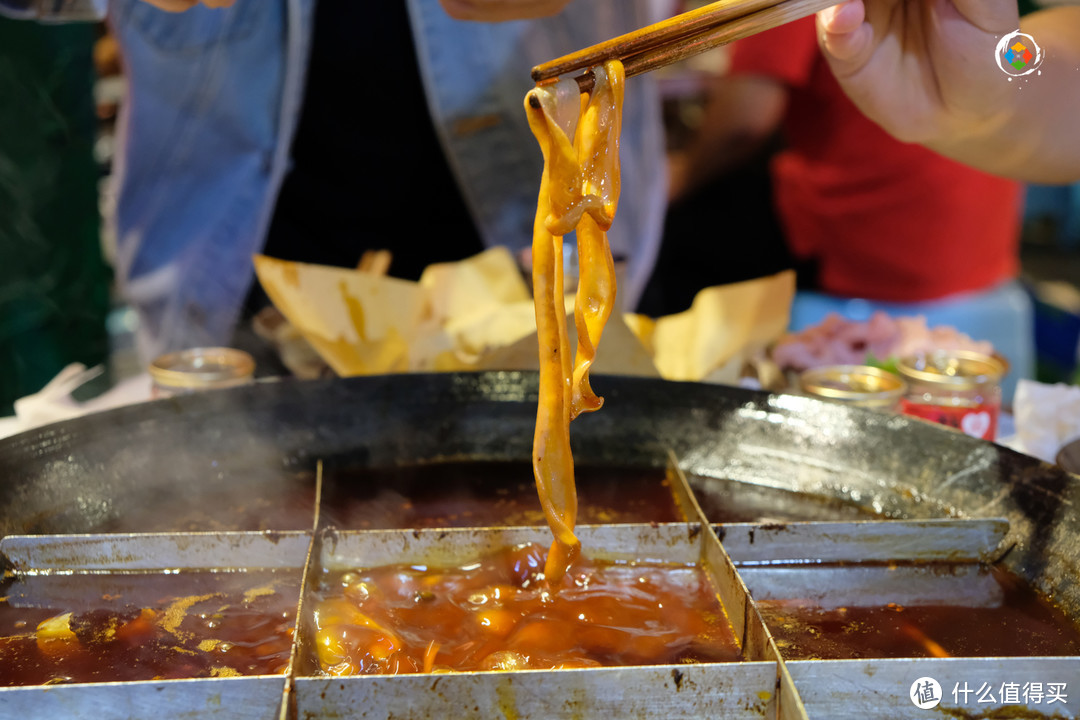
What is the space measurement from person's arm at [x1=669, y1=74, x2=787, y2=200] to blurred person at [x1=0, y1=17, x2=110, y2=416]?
3560 millimetres

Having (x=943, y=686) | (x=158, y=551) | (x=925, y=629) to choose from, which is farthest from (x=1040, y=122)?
(x=158, y=551)

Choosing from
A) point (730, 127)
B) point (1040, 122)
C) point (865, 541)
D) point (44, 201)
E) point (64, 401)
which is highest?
point (1040, 122)

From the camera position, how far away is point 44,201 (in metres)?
4.04

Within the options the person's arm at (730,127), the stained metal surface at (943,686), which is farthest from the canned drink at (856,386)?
the person's arm at (730,127)

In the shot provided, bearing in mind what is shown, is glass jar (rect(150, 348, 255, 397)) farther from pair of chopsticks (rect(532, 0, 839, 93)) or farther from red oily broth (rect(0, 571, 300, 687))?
pair of chopsticks (rect(532, 0, 839, 93))

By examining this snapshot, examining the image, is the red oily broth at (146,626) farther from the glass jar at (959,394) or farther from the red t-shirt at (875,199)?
the red t-shirt at (875,199)

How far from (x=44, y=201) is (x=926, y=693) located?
4267 mm

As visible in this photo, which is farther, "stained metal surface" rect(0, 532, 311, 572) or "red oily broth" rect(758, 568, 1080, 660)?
"stained metal surface" rect(0, 532, 311, 572)

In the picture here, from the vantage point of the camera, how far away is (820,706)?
1.19m

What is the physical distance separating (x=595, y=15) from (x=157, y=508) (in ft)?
7.76

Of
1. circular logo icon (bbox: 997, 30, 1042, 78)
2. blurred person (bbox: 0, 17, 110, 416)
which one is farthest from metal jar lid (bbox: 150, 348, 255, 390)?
blurred person (bbox: 0, 17, 110, 416)

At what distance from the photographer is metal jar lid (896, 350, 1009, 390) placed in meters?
2.11

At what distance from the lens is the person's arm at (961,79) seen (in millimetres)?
1736

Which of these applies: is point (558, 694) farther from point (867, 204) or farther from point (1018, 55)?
point (867, 204)
